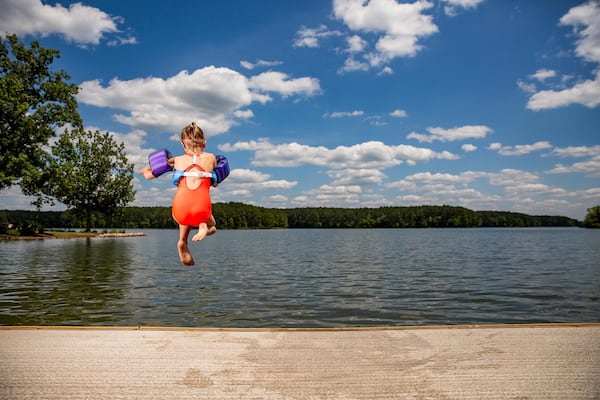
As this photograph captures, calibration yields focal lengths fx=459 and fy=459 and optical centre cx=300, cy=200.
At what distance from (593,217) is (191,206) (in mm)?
184663

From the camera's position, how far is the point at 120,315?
1603cm

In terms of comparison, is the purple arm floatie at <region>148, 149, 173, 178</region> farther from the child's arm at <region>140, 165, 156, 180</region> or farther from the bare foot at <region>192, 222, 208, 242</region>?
the bare foot at <region>192, 222, 208, 242</region>

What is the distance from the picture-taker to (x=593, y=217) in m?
157

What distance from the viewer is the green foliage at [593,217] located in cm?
15534

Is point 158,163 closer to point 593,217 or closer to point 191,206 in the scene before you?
point 191,206

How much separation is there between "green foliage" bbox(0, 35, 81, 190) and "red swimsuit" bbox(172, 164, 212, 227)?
43.2 m

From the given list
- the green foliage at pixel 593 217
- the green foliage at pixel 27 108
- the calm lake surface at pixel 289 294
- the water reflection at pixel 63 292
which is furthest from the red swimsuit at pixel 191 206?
the green foliage at pixel 593 217

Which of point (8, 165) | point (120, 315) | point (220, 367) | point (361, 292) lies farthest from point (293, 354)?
point (8, 165)

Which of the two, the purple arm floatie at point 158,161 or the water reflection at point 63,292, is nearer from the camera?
the purple arm floatie at point 158,161

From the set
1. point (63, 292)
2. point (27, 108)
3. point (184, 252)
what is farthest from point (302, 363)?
point (27, 108)

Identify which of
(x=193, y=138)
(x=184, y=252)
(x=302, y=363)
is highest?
(x=193, y=138)

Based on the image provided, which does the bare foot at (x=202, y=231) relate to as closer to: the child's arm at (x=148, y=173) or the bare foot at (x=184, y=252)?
the bare foot at (x=184, y=252)

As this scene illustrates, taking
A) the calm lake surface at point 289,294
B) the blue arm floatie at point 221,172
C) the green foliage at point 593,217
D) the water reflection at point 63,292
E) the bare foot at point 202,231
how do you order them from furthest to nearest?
1. the green foliage at point 593,217
2. the calm lake surface at point 289,294
3. the water reflection at point 63,292
4. the blue arm floatie at point 221,172
5. the bare foot at point 202,231

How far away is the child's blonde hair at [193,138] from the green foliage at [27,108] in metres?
43.0
